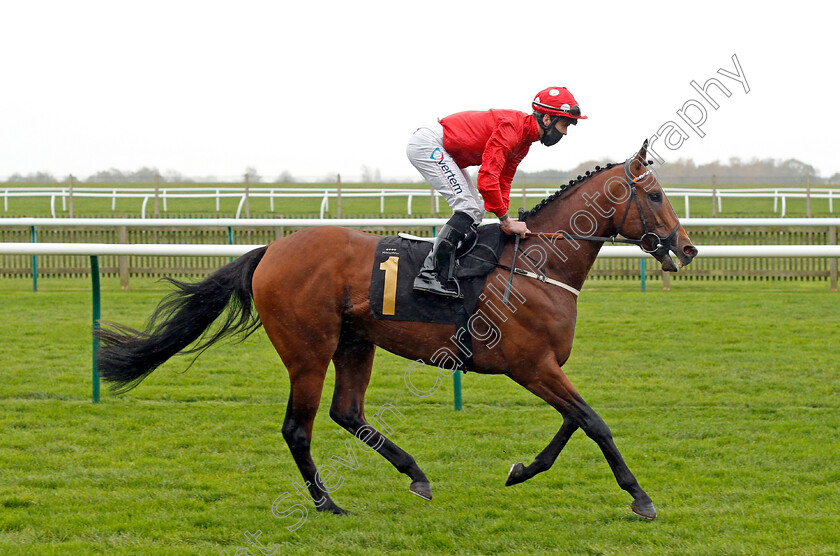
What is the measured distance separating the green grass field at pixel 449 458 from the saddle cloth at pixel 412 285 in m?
0.87

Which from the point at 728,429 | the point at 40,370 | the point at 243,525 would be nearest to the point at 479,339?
the point at 243,525

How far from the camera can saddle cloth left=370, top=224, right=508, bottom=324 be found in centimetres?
399

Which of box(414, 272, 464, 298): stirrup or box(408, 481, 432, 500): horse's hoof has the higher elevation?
box(414, 272, 464, 298): stirrup

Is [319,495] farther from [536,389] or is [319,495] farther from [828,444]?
[828,444]

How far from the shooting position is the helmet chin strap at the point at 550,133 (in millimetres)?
3928

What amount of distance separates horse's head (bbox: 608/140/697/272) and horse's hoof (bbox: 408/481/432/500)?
149 centimetres

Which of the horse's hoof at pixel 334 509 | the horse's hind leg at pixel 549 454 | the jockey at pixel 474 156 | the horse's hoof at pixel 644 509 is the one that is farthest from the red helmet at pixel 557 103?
the horse's hoof at pixel 334 509

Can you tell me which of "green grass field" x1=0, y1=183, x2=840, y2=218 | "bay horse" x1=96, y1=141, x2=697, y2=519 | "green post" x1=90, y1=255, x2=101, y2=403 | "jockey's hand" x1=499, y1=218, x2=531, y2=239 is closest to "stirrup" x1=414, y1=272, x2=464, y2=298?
"bay horse" x1=96, y1=141, x2=697, y2=519

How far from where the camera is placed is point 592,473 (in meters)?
4.38

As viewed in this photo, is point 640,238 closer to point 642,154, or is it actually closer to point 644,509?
point 642,154

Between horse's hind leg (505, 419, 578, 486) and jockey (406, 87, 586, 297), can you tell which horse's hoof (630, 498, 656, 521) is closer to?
horse's hind leg (505, 419, 578, 486)

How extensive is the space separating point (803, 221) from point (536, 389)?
542cm

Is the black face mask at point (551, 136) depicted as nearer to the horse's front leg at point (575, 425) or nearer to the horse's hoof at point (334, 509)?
the horse's front leg at point (575, 425)

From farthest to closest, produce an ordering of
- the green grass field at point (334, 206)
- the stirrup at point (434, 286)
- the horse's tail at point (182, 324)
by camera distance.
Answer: the green grass field at point (334, 206), the horse's tail at point (182, 324), the stirrup at point (434, 286)
